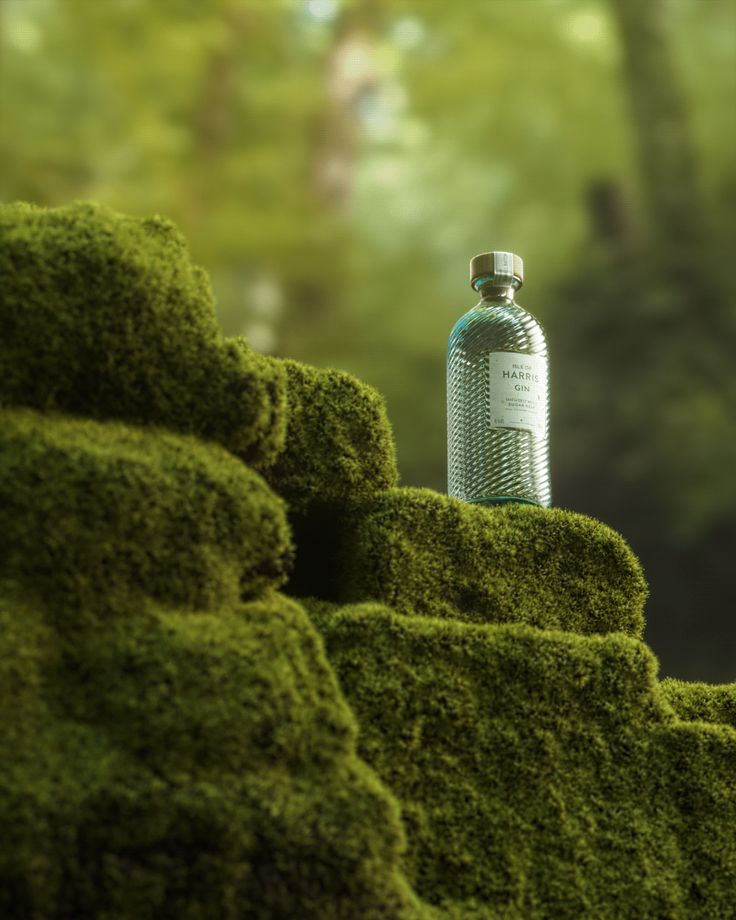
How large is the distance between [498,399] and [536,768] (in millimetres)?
535

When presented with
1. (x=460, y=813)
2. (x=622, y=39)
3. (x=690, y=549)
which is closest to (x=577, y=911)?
(x=460, y=813)

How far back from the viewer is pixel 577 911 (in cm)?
96

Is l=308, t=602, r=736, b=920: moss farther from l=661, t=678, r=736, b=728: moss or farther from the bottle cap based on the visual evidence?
the bottle cap

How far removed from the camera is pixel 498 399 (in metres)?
1.35

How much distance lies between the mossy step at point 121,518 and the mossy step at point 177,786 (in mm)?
27

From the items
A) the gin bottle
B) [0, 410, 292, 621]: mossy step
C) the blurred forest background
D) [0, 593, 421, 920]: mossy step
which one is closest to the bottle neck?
the gin bottle

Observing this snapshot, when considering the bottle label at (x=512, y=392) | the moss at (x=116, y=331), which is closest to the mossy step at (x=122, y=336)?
the moss at (x=116, y=331)

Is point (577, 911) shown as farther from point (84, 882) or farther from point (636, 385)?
point (636, 385)

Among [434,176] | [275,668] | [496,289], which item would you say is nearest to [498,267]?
[496,289]

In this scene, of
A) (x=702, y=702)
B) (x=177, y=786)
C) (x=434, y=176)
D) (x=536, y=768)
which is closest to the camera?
(x=177, y=786)

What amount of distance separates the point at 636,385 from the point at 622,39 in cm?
248

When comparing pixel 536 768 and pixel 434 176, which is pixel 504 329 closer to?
pixel 536 768

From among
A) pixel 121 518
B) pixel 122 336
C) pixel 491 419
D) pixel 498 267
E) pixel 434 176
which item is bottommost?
pixel 121 518

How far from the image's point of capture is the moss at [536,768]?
0.94 meters
